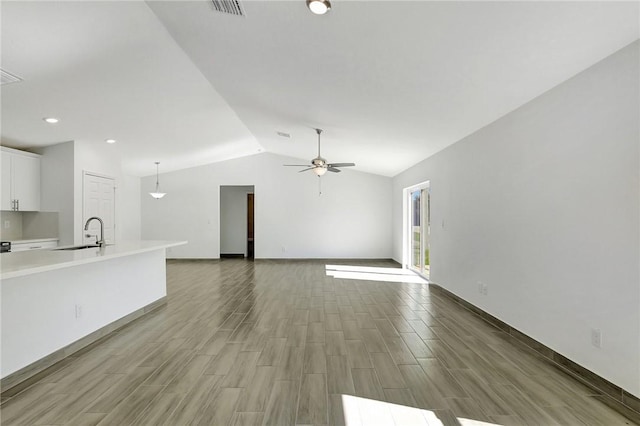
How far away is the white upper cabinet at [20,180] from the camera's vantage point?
5348 millimetres

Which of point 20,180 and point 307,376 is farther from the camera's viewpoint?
point 20,180

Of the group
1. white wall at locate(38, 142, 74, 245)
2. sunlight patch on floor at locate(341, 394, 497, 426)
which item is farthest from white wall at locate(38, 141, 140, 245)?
sunlight patch on floor at locate(341, 394, 497, 426)

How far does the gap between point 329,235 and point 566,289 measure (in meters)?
7.14

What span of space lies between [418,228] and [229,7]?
6267 mm

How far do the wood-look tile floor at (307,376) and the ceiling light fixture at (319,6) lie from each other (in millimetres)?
2830

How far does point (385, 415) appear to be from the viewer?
7.01 ft

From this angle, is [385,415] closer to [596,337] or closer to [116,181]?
[596,337]

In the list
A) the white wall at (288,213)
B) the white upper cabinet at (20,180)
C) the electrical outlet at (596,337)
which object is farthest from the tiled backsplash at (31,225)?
the electrical outlet at (596,337)

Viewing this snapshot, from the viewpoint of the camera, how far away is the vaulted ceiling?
2338 millimetres

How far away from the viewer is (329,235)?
9.72 meters

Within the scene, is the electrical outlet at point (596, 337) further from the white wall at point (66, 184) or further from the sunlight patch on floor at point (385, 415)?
the white wall at point (66, 184)

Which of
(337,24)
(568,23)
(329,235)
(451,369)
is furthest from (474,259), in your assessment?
(329,235)

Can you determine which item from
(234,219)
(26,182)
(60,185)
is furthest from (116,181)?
(234,219)

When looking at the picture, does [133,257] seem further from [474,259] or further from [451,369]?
[474,259]
